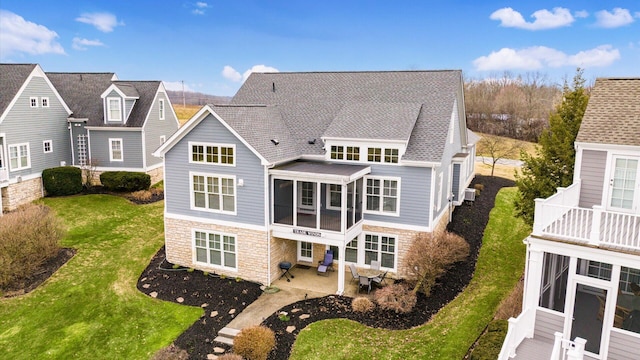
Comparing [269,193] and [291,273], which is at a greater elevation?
[269,193]

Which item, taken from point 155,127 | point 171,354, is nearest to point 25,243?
point 171,354

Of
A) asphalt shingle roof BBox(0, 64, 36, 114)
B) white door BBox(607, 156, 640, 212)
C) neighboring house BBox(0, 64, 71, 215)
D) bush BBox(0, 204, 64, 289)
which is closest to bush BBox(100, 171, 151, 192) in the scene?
neighboring house BBox(0, 64, 71, 215)

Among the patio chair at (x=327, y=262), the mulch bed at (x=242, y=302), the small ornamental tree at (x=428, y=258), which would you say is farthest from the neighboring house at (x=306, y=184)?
the small ornamental tree at (x=428, y=258)

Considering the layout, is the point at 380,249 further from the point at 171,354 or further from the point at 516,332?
the point at 171,354

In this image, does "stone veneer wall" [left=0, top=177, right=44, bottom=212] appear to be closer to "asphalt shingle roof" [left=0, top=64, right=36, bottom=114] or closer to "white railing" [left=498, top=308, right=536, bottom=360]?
"asphalt shingle roof" [left=0, top=64, right=36, bottom=114]

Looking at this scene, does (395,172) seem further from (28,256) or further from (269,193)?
(28,256)

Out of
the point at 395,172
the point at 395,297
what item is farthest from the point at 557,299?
the point at 395,172
